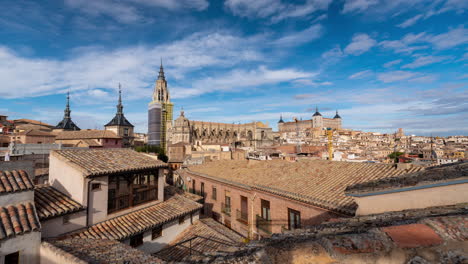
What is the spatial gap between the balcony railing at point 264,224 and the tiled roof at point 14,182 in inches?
350

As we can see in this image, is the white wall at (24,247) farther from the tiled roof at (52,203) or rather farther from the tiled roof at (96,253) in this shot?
the tiled roof at (52,203)

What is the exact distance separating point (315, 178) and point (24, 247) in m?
10.2

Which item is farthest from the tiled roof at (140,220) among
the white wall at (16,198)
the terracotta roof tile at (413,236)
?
the terracotta roof tile at (413,236)

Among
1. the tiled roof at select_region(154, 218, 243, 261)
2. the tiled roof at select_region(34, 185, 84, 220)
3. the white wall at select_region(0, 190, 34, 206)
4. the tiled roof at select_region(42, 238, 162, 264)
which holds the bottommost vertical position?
the tiled roof at select_region(154, 218, 243, 261)

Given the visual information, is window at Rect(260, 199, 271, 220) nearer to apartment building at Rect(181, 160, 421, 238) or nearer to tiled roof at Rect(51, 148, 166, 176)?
apartment building at Rect(181, 160, 421, 238)

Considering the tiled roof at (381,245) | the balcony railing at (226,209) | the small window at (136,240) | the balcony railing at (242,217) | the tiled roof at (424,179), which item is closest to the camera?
the tiled roof at (381,245)

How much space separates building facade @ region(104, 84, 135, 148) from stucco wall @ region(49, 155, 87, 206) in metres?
59.0

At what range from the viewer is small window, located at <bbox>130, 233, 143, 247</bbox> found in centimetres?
880

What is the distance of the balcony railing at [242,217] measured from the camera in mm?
12400

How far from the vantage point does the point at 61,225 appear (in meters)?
7.33

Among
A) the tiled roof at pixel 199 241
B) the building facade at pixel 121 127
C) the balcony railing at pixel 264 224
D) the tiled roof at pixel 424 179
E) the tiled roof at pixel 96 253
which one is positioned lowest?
the tiled roof at pixel 199 241

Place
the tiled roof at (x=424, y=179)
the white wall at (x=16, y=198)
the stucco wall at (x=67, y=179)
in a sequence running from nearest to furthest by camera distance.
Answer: the tiled roof at (x=424, y=179), the white wall at (x=16, y=198), the stucco wall at (x=67, y=179)

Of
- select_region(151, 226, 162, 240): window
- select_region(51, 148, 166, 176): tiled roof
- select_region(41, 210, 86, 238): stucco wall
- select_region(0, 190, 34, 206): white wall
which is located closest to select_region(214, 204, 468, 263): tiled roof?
select_region(0, 190, 34, 206): white wall

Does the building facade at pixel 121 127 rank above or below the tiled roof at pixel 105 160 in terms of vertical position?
above
